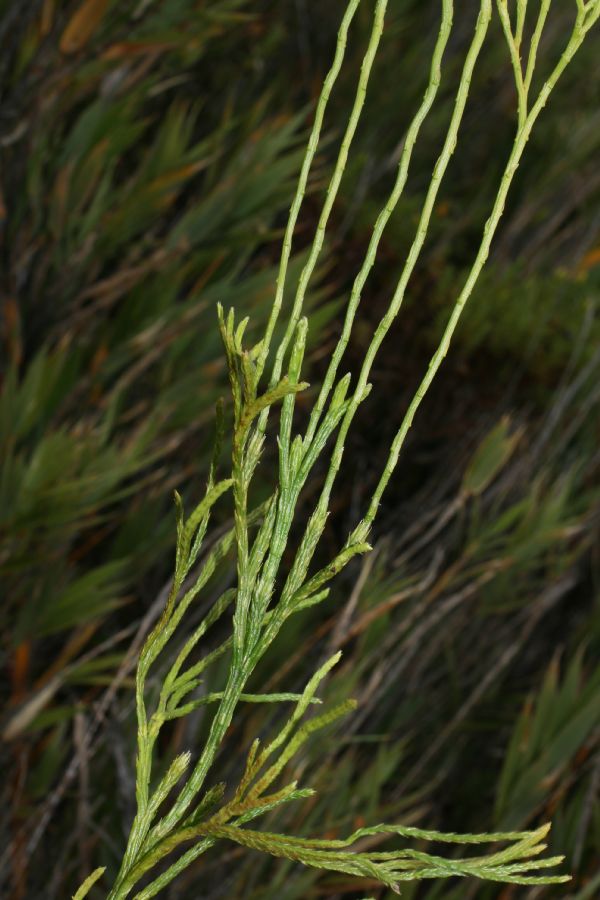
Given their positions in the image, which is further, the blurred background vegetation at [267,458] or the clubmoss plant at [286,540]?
the blurred background vegetation at [267,458]

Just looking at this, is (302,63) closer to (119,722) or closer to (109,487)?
(109,487)

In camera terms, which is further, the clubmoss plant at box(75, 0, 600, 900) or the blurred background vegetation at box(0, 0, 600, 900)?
the blurred background vegetation at box(0, 0, 600, 900)

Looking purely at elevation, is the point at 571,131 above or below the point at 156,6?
below

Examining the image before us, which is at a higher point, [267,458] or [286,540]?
[286,540]

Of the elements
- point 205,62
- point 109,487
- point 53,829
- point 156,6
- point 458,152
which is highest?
point 156,6

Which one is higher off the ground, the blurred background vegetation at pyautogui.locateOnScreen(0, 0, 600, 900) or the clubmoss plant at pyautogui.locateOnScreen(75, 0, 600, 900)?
the clubmoss plant at pyautogui.locateOnScreen(75, 0, 600, 900)

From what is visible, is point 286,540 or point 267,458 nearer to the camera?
point 286,540

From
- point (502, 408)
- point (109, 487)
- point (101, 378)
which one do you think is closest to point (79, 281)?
point (101, 378)

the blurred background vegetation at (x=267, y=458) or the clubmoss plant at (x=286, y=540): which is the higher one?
the clubmoss plant at (x=286, y=540)
